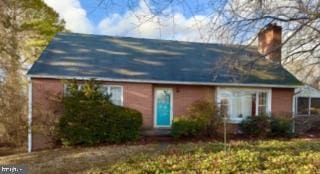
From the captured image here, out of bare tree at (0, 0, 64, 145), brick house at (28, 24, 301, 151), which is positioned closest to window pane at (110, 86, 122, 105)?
brick house at (28, 24, 301, 151)

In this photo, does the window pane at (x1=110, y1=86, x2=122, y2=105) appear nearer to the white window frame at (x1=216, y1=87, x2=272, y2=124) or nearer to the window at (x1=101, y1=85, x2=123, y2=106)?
the window at (x1=101, y1=85, x2=123, y2=106)

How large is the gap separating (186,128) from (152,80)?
9.28ft

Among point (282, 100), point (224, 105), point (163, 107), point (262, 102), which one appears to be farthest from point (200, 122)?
point (282, 100)

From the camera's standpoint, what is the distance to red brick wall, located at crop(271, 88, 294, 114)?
66.6 feet

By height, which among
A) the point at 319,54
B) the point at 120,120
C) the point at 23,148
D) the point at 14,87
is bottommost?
the point at 23,148

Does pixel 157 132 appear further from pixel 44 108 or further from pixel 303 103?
pixel 303 103

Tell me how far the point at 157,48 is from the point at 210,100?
4.95 metres

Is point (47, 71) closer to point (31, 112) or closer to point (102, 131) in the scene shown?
point (31, 112)

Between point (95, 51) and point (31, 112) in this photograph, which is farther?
point (95, 51)

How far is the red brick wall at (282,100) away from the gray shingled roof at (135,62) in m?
0.49

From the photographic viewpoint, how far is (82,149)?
14945 millimetres

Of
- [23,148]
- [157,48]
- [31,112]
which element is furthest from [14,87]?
[157,48]

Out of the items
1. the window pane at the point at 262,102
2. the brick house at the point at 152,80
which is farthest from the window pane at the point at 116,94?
the window pane at the point at 262,102

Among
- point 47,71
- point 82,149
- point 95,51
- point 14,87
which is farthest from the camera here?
point 95,51
